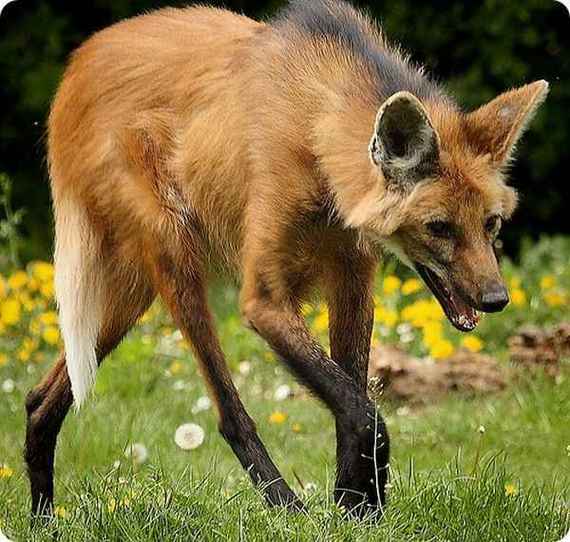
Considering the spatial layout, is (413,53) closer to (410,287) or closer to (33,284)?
(410,287)

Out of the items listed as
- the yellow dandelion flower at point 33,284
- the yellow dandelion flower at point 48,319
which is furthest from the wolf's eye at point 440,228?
the yellow dandelion flower at point 33,284

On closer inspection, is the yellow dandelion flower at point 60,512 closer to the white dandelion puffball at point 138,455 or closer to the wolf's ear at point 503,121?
the white dandelion puffball at point 138,455

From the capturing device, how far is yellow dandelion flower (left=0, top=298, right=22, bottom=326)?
5.96 metres

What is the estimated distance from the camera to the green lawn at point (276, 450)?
10.8 ft

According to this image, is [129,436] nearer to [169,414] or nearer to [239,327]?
[169,414]

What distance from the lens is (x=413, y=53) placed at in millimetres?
8055

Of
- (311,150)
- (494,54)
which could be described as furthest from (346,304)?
(494,54)

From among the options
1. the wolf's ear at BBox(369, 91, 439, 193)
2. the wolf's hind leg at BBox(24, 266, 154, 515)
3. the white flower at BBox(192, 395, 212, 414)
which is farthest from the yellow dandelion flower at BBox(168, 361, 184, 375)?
the wolf's ear at BBox(369, 91, 439, 193)

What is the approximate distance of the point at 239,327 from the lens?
625 cm

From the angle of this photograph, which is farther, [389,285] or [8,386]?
[389,285]

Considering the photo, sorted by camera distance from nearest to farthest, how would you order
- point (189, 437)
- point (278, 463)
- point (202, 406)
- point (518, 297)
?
point (189, 437) < point (278, 463) < point (202, 406) < point (518, 297)

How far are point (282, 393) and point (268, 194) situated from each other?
1791 mm

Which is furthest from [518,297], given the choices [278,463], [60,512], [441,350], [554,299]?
[60,512]

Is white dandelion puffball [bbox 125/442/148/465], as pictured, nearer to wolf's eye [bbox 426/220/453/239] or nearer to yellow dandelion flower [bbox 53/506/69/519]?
yellow dandelion flower [bbox 53/506/69/519]
